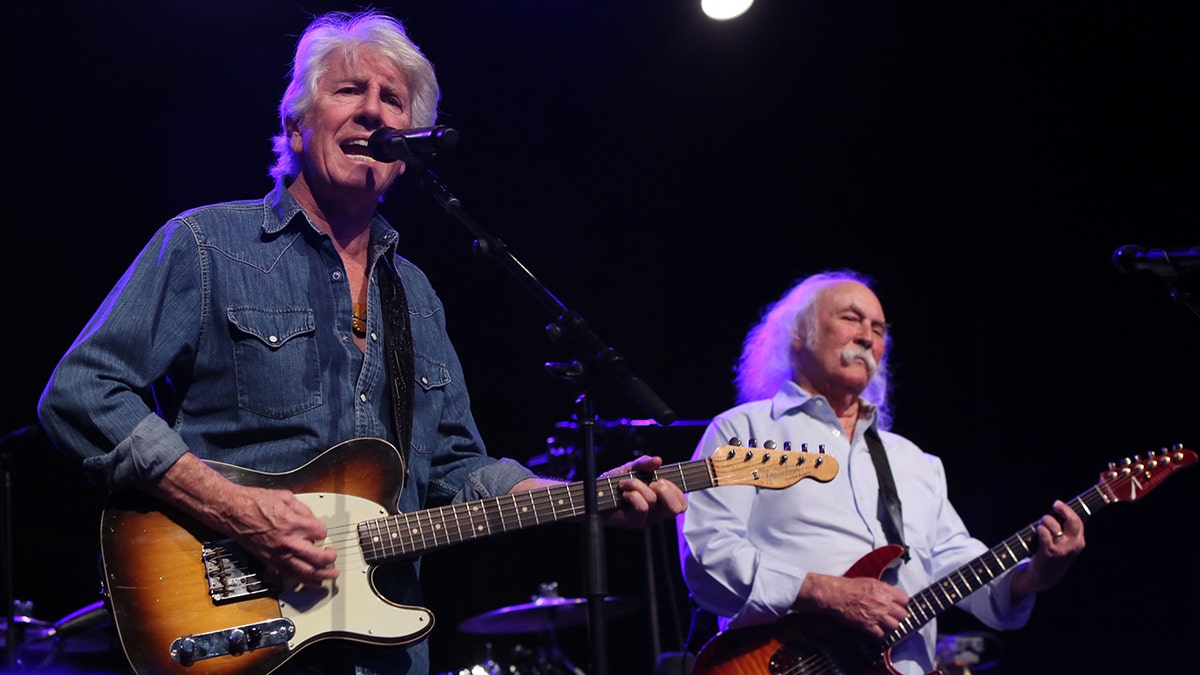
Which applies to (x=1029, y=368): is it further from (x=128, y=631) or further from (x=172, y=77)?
(x=128, y=631)

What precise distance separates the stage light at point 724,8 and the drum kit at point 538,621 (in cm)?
365

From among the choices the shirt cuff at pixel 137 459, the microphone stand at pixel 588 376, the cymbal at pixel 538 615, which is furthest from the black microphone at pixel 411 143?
the cymbal at pixel 538 615

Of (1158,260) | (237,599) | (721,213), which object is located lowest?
(237,599)

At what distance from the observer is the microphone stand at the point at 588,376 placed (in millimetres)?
2553

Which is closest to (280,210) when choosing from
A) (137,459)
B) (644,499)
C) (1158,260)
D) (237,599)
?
(137,459)

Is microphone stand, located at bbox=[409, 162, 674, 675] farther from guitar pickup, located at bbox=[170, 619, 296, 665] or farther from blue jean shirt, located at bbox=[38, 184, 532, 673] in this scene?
guitar pickup, located at bbox=[170, 619, 296, 665]

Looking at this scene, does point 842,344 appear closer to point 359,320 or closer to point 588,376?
point 588,376

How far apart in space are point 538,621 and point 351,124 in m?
4.43

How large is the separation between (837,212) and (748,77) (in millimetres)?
1261

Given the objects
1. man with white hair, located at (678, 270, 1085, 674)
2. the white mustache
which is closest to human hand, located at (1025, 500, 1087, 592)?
man with white hair, located at (678, 270, 1085, 674)

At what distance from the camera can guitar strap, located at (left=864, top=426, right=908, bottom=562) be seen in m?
4.66

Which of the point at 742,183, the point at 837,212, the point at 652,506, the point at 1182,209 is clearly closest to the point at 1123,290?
the point at 1182,209

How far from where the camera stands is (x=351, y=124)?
3211 mm

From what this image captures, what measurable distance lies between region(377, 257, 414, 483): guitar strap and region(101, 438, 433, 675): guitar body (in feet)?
0.64
